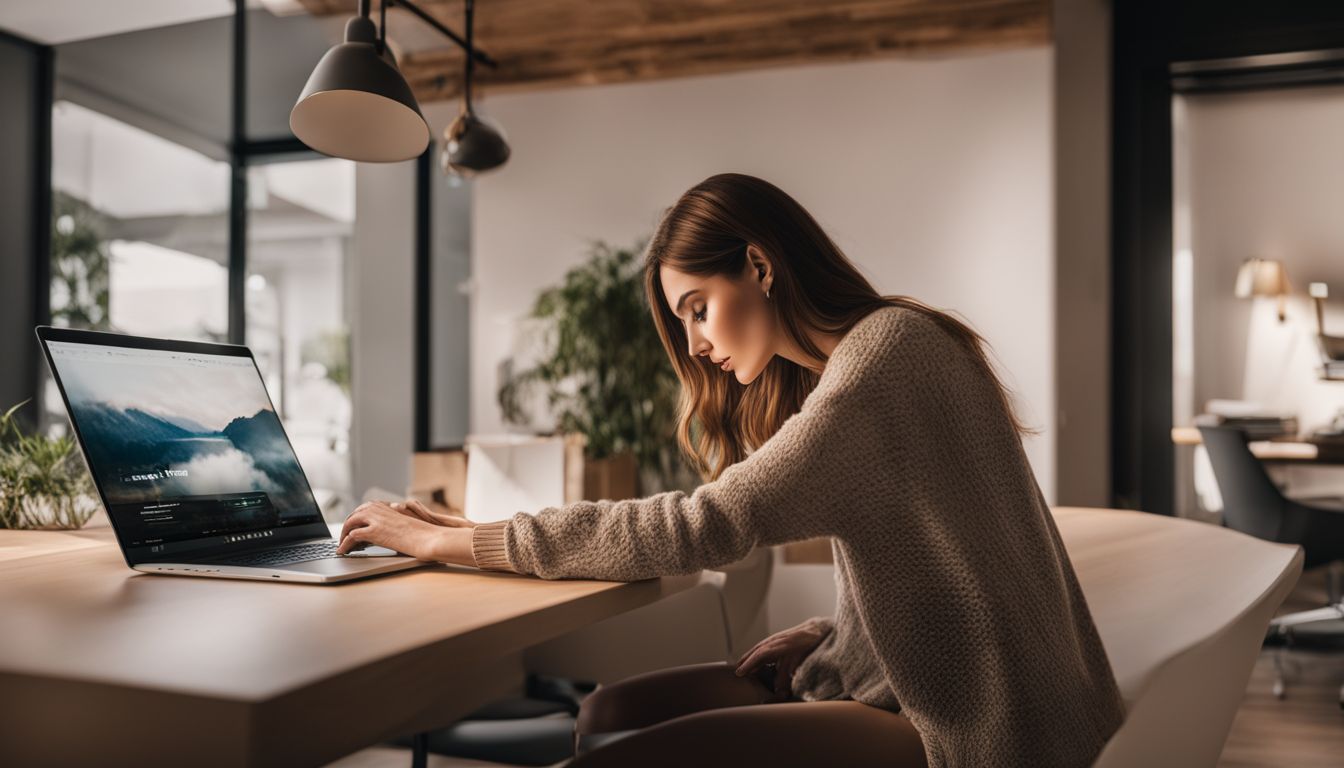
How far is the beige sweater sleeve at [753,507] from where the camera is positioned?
93 cm

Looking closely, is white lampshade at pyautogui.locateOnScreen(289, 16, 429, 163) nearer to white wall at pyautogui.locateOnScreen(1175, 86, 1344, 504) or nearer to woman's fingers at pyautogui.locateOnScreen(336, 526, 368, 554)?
woman's fingers at pyautogui.locateOnScreen(336, 526, 368, 554)

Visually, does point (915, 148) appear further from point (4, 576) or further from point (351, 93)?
point (4, 576)

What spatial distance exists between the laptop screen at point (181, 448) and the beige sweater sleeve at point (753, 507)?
515mm

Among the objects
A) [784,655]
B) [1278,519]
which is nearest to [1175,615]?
[784,655]

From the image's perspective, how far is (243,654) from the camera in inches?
27.6

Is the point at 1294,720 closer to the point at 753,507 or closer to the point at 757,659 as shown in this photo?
the point at 757,659

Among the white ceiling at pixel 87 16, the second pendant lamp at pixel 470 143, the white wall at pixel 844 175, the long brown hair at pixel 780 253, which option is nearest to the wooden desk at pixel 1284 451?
the white wall at pixel 844 175

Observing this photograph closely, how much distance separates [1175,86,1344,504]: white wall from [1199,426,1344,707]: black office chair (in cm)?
68

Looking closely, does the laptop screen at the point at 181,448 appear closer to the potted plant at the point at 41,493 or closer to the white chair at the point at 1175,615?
the potted plant at the point at 41,493

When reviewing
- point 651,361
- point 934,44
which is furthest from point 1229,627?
point 934,44

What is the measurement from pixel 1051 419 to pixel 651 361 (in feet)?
5.49

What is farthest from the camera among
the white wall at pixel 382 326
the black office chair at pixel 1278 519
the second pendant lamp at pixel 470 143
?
the white wall at pixel 382 326

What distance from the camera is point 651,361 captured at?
4160 millimetres

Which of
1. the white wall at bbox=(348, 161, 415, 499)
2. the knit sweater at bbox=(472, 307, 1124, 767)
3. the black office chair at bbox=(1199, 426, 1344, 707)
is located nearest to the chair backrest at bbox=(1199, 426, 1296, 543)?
the black office chair at bbox=(1199, 426, 1344, 707)
